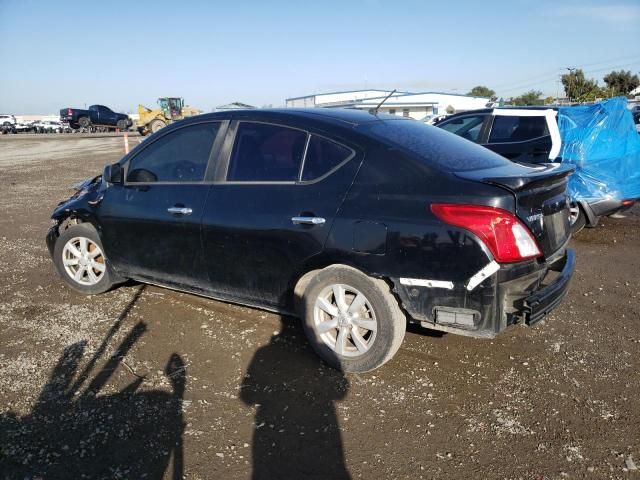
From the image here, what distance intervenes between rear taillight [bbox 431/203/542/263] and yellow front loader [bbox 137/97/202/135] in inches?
1162

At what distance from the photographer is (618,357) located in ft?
11.6

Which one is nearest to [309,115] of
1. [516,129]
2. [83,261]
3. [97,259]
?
[97,259]

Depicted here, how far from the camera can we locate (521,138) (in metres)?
6.92

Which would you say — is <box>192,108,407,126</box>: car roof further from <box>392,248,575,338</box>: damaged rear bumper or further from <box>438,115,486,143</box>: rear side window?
<box>438,115,486,143</box>: rear side window

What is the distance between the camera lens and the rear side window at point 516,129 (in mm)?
6811

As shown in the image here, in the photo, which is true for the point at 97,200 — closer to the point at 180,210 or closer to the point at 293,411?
the point at 180,210

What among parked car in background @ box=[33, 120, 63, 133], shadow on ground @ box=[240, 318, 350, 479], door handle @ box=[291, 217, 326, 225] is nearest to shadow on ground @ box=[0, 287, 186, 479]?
shadow on ground @ box=[240, 318, 350, 479]

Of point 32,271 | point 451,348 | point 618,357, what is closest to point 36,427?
point 451,348

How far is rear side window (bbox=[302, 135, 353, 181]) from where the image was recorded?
3328 millimetres

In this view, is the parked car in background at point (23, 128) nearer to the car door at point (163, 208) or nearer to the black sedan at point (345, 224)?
the car door at point (163, 208)

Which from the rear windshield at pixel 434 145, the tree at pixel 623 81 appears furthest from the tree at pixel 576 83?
the rear windshield at pixel 434 145

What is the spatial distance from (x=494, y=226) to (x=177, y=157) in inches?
102

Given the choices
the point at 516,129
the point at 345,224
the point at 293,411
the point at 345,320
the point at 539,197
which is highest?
the point at 516,129

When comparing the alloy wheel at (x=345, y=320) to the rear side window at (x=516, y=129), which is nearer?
the alloy wheel at (x=345, y=320)
